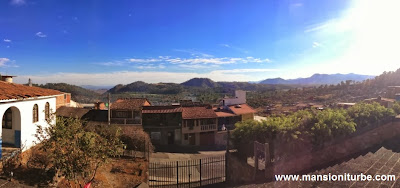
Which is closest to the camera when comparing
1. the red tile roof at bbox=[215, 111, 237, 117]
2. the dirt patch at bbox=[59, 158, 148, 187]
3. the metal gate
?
the dirt patch at bbox=[59, 158, 148, 187]

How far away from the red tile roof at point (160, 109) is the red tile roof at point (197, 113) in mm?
Result: 1133

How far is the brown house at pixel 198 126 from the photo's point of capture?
3066 cm

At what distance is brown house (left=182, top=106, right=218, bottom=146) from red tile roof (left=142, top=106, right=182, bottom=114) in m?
1.23

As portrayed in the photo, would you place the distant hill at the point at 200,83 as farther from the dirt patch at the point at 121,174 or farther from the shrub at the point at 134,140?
the dirt patch at the point at 121,174

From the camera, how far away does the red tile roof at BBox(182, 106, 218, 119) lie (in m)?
31.0

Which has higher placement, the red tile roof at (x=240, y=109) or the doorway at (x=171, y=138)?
the red tile roof at (x=240, y=109)

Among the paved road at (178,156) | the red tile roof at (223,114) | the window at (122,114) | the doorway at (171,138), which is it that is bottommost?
the paved road at (178,156)

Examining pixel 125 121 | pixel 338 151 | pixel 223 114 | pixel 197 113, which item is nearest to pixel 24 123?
pixel 125 121

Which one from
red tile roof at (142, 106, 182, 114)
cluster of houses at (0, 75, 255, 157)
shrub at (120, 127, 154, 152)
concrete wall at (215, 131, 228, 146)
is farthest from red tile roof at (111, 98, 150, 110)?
concrete wall at (215, 131, 228, 146)

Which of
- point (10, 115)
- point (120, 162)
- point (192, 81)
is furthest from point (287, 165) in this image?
point (192, 81)

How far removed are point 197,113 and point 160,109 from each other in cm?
522

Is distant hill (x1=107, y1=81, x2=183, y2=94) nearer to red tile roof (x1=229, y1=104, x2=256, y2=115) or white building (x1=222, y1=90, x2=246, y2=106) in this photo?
white building (x1=222, y1=90, x2=246, y2=106)

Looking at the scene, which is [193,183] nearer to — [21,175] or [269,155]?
[269,155]

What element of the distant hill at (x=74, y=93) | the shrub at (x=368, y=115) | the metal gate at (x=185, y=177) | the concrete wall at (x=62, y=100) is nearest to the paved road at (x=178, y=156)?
the metal gate at (x=185, y=177)
